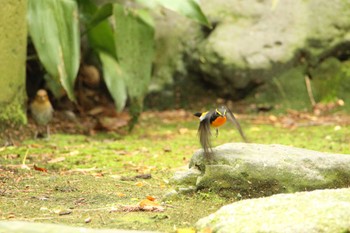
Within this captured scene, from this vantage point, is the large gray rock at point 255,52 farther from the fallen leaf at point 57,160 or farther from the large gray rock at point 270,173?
the large gray rock at point 270,173

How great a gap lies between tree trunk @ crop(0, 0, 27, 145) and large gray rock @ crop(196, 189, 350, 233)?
2.48 m

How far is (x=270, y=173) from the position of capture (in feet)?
8.45

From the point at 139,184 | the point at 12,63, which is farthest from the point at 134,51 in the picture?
the point at 139,184

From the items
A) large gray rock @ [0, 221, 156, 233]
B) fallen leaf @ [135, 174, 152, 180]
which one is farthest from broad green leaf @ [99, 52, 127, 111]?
large gray rock @ [0, 221, 156, 233]

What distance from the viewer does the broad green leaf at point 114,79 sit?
5.13 metres

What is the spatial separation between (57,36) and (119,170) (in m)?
1.49

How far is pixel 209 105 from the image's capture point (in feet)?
20.4

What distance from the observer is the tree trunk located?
4.32 m

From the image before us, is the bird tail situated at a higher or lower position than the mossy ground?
higher

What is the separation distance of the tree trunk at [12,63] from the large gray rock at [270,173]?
206cm

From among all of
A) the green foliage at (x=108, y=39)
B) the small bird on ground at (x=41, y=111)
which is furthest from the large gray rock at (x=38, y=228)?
the small bird on ground at (x=41, y=111)

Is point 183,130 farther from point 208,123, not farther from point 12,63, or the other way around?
point 208,123

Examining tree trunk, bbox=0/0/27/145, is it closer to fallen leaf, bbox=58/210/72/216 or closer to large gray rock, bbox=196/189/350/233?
fallen leaf, bbox=58/210/72/216

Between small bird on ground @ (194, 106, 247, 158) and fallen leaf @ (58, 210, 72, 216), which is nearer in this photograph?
fallen leaf @ (58, 210, 72, 216)
